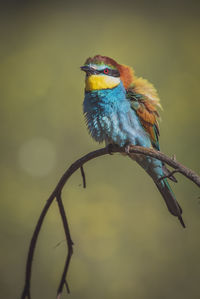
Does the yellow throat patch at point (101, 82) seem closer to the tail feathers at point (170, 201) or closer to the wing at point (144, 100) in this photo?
the wing at point (144, 100)

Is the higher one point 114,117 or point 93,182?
point 114,117

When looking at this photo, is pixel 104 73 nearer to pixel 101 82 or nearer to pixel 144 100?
pixel 101 82

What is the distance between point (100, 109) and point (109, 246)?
1311mm

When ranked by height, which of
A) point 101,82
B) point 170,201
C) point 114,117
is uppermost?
point 101,82

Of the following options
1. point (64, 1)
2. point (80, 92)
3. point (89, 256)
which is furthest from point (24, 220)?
point (64, 1)

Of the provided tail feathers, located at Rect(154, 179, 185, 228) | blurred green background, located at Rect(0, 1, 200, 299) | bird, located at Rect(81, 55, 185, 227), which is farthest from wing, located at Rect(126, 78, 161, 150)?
blurred green background, located at Rect(0, 1, 200, 299)

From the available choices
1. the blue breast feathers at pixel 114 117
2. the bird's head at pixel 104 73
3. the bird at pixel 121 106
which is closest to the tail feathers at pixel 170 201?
the bird at pixel 121 106

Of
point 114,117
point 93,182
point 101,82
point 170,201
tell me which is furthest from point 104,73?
point 93,182

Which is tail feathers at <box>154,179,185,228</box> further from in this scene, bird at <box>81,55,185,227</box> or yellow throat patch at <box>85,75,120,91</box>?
yellow throat patch at <box>85,75,120,91</box>

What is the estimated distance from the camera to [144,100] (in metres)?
1.61

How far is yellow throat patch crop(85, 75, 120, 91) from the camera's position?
1.60m

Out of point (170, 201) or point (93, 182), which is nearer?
point (170, 201)

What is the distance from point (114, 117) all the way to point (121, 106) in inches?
2.0

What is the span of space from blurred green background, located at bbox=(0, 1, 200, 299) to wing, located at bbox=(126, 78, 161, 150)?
1124 millimetres
